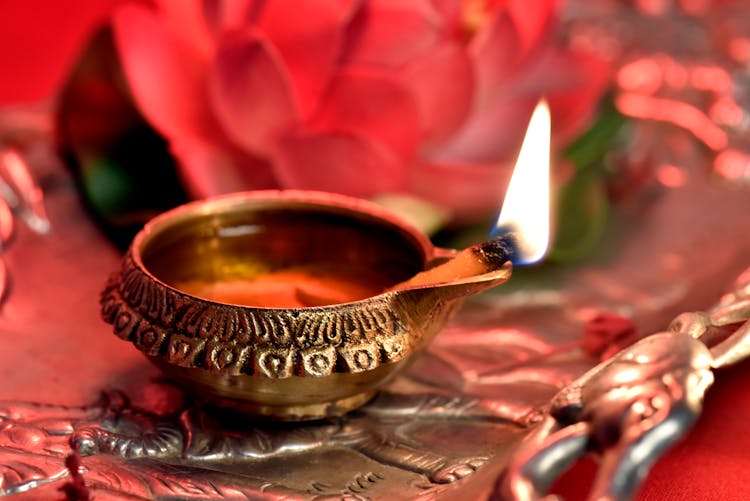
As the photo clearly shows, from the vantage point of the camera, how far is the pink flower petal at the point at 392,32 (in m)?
0.57

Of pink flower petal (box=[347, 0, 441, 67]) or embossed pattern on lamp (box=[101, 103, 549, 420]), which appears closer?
embossed pattern on lamp (box=[101, 103, 549, 420])

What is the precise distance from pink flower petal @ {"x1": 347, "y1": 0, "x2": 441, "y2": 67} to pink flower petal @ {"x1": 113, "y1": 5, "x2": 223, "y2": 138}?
4.1 inches

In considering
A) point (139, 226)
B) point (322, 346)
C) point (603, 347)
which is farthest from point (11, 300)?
point (603, 347)

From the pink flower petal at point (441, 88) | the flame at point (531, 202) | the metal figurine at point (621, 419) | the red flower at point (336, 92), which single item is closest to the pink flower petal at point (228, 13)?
the red flower at point (336, 92)

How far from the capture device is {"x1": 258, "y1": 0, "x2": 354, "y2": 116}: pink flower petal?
0.56m

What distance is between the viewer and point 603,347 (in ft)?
1.71

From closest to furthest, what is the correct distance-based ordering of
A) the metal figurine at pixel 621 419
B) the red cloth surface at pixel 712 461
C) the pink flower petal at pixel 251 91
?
the metal figurine at pixel 621 419
the red cloth surface at pixel 712 461
the pink flower petal at pixel 251 91

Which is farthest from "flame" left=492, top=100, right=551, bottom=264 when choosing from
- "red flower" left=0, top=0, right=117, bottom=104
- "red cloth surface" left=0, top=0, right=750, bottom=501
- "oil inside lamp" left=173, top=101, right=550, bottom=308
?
"red flower" left=0, top=0, right=117, bottom=104

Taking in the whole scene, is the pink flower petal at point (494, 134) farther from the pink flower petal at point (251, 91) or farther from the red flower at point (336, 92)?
the pink flower petal at point (251, 91)

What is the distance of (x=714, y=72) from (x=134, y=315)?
2.18 feet

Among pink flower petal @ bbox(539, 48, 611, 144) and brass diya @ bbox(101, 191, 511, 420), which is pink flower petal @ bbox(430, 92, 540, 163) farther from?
brass diya @ bbox(101, 191, 511, 420)

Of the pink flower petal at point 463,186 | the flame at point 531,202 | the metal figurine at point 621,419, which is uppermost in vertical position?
the pink flower petal at point 463,186

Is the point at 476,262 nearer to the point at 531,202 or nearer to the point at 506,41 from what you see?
the point at 531,202

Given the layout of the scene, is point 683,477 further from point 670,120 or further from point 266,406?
point 670,120
